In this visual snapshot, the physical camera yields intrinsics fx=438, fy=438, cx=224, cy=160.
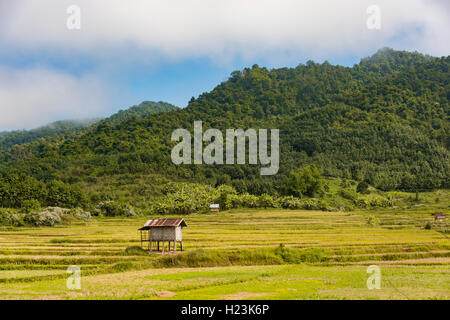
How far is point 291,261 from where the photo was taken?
37094mm

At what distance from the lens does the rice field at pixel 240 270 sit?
2166 centimetres

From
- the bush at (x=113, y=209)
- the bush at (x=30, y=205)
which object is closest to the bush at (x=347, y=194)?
the bush at (x=113, y=209)

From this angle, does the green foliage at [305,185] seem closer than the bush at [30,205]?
No

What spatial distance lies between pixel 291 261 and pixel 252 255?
336cm

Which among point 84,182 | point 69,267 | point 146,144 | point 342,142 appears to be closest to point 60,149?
point 146,144

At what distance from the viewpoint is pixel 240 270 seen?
104 feet

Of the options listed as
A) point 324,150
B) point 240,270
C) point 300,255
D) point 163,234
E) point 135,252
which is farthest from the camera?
point 324,150

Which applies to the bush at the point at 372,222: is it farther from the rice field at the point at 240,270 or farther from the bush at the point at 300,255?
the bush at the point at 300,255

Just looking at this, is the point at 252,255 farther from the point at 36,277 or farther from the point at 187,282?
the point at 36,277

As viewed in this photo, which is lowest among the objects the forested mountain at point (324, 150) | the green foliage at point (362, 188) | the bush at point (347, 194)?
the bush at point (347, 194)

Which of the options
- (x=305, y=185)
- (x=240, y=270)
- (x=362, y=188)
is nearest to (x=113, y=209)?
(x=305, y=185)

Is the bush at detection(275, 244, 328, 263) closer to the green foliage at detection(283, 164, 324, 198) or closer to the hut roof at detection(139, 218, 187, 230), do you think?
the hut roof at detection(139, 218, 187, 230)

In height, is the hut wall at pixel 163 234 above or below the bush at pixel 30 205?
above

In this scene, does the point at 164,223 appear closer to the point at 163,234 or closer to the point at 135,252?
the point at 163,234
